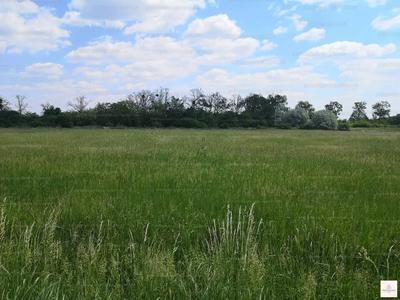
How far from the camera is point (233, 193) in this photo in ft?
17.0

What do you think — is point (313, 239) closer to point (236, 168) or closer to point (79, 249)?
point (79, 249)

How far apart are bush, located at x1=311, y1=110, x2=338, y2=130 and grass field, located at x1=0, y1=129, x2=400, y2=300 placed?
52160 millimetres

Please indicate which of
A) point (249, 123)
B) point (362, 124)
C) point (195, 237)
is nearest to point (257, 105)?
point (249, 123)

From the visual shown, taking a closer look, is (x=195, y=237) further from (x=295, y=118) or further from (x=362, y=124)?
(x=362, y=124)

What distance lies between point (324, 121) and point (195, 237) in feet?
183

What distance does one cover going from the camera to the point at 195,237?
12.6ft

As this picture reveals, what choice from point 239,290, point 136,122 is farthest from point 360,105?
point 239,290

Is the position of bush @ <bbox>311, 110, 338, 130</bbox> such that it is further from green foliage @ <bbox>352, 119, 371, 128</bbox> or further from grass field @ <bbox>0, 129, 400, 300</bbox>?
grass field @ <bbox>0, 129, 400, 300</bbox>

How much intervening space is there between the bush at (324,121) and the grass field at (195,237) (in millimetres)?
52160

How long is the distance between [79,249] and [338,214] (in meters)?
3.36

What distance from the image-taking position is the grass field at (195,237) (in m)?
2.83

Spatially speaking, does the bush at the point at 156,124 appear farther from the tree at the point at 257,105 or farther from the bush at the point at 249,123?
the tree at the point at 257,105

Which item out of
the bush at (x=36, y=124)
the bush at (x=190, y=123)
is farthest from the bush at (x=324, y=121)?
the bush at (x=36, y=124)

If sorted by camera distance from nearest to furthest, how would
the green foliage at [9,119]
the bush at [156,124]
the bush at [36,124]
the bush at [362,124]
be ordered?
the bush at [36,124], the green foliage at [9,119], the bush at [156,124], the bush at [362,124]
